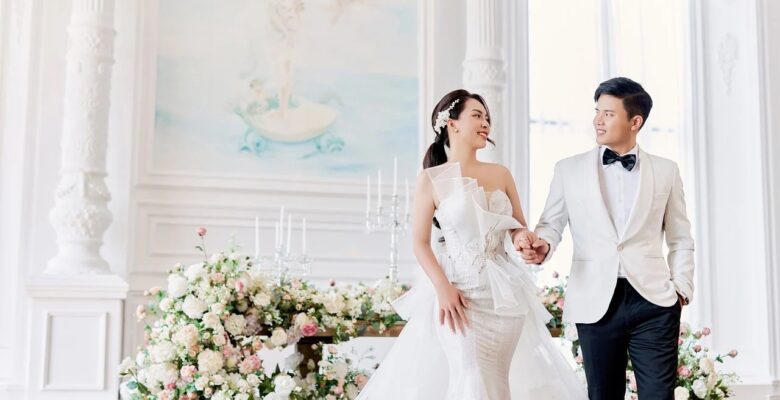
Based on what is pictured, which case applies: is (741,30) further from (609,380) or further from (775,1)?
(609,380)

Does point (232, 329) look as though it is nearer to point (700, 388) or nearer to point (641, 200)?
point (641, 200)

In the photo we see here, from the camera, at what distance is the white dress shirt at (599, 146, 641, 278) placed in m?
3.48

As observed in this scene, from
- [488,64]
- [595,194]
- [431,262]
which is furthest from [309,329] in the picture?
[488,64]

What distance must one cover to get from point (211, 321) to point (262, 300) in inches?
10.3

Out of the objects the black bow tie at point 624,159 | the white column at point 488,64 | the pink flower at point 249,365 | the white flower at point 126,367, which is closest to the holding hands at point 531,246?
the black bow tie at point 624,159

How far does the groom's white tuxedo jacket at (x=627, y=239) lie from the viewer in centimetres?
338

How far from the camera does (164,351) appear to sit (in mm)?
4145

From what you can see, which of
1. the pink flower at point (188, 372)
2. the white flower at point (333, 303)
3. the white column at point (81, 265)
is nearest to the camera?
the pink flower at point (188, 372)

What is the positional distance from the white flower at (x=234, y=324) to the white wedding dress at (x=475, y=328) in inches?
29.7

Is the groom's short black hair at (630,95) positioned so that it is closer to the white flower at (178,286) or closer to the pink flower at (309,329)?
the pink flower at (309,329)

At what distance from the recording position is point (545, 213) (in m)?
3.69

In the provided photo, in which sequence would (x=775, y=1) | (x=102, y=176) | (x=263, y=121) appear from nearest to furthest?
(x=102, y=176) → (x=263, y=121) → (x=775, y=1)

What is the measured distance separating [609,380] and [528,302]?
446 mm

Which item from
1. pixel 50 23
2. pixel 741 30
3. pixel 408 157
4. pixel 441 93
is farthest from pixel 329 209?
pixel 741 30
